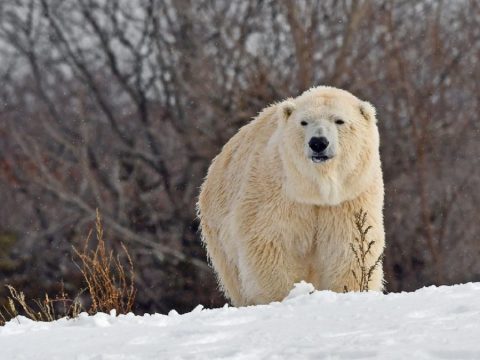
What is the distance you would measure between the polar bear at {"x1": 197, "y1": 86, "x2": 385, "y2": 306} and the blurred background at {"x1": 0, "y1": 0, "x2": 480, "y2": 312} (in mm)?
10400

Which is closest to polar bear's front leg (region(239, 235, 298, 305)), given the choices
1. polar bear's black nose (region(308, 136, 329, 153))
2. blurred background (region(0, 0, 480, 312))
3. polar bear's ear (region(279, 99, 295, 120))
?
polar bear's black nose (region(308, 136, 329, 153))

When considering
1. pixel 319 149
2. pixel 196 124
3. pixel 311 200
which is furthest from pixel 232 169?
pixel 196 124

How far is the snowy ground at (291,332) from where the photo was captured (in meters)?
3.84

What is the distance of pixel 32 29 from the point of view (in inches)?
992

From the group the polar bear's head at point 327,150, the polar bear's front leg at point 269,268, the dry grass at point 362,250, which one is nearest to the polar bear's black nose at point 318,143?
the polar bear's head at point 327,150

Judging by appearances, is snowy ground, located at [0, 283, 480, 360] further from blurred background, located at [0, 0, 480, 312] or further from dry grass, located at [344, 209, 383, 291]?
blurred background, located at [0, 0, 480, 312]

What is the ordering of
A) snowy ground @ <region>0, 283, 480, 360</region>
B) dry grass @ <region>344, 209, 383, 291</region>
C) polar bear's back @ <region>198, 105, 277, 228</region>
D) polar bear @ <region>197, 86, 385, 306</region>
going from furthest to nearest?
polar bear's back @ <region>198, 105, 277, 228</region>
polar bear @ <region>197, 86, 385, 306</region>
dry grass @ <region>344, 209, 383, 291</region>
snowy ground @ <region>0, 283, 480, 360</region>

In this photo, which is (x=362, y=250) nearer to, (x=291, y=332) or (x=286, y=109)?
(x=286, y=109)

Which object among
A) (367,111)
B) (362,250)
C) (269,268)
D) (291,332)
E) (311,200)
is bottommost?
(269,268)

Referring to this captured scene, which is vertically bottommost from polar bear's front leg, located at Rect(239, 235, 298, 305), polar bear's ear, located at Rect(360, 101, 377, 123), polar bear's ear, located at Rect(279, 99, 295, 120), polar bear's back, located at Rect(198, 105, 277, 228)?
polar bear's front leg, located at Rect(239, 235, 298, 305)

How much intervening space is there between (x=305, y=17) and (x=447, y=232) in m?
5.34

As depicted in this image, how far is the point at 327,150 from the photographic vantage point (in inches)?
278

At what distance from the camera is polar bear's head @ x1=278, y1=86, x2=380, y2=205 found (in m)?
7.12

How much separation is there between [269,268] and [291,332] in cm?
311
